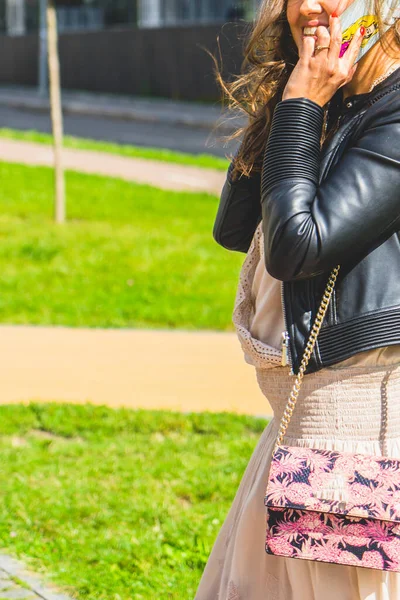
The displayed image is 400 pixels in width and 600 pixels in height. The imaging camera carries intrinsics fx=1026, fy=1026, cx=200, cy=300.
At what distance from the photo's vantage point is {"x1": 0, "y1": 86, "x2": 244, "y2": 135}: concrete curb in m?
24.7

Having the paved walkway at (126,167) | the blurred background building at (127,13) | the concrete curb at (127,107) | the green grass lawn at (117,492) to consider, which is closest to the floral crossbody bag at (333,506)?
the green grass lawn at (117,492)

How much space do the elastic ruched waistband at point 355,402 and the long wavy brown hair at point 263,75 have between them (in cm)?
53

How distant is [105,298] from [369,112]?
561cm

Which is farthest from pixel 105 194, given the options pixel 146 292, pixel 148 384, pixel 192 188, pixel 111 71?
pixel 111 71

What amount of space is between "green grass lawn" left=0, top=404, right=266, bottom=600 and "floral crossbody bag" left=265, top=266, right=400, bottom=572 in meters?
1.59

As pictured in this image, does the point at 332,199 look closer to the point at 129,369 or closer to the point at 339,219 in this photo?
the point at 339,219

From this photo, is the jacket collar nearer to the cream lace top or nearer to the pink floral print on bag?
the cream lace top

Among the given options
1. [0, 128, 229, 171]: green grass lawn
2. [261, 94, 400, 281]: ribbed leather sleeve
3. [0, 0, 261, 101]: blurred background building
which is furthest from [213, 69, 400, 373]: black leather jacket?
[0, 0, 261, 101]: blurred background building

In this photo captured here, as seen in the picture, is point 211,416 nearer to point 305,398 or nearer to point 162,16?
point 305,398

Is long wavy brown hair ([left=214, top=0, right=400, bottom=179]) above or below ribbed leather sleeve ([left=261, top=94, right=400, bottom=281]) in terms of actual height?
above

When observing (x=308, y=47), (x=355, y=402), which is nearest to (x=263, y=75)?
(x=308, y=47)

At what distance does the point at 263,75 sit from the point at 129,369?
12.6ft

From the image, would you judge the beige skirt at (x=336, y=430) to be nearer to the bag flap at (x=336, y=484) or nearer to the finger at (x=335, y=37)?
the bag flap at (x=336, y=484)

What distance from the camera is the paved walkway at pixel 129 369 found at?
18.5ft
